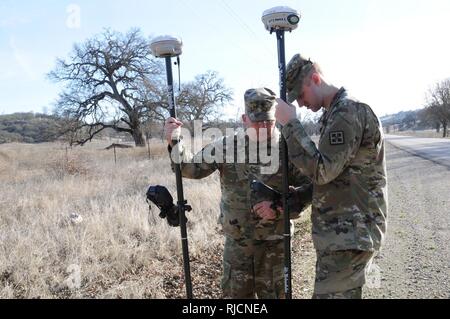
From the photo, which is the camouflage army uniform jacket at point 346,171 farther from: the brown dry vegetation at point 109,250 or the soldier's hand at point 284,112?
the brown dry vegetation at point 109,250

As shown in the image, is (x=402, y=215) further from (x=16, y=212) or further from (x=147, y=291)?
(x=16, y=212)

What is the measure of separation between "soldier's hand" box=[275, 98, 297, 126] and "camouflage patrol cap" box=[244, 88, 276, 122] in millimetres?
810

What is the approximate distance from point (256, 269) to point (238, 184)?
27.8 inches

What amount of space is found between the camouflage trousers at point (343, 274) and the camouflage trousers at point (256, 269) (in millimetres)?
982

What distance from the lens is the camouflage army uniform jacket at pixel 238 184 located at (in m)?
3.32

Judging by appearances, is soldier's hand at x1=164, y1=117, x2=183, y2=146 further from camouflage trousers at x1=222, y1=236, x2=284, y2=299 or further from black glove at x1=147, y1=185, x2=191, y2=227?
camouflage trousers at x1=222, y1=236, x2=284, y2=299

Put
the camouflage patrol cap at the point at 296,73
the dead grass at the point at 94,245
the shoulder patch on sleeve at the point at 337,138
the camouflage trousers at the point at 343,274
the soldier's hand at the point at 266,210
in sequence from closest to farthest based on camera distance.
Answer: the shoulder patch on sleeve at the point at 337,138 < the camouflage trousers at the point at 343,274 < the camouflage patrol cap at the point at 296,73 < the soldier's hand at the point at 266,210 < the dead grass at the point at 94,245

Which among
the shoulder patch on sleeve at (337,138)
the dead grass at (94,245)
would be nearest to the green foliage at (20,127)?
the dead grass at (94,245)

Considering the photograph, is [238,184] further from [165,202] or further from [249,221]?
[165,202]

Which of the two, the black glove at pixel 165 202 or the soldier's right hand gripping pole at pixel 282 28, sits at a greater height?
the soldier's right hand gripping pole at pixel 282 28

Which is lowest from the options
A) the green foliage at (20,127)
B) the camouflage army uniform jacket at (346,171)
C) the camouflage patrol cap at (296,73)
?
the camouflage army uniform jacket at (346,171)

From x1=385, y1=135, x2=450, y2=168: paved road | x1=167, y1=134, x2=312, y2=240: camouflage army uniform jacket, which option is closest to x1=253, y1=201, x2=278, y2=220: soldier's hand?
x1=167, y1=134, x2=312, y2=240: camouflage army uniform jacket
